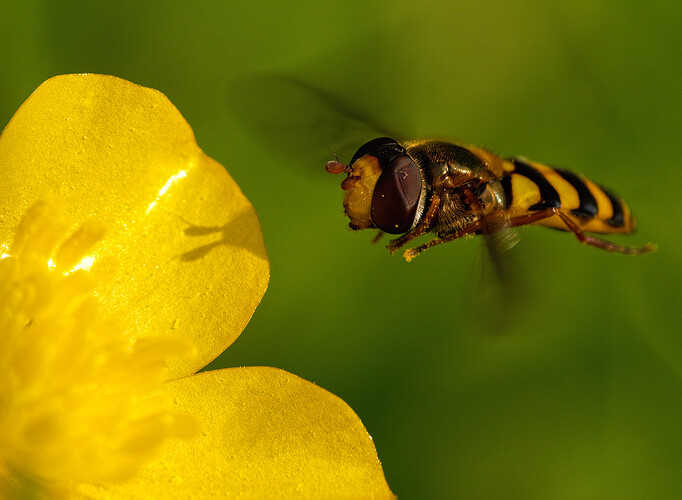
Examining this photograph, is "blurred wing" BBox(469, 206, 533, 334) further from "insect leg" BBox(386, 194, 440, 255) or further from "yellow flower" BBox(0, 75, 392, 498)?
"yellow flower" BBox(0, 75, 392, 498)

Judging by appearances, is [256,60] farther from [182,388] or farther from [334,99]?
[182,388]

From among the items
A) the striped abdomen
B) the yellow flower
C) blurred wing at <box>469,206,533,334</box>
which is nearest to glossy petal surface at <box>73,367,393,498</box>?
the yellow flower

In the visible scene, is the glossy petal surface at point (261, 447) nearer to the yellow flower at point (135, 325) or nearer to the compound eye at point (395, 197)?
the yellow flower at point (135, 325)

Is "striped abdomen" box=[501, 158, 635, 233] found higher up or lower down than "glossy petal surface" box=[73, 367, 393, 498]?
higher up

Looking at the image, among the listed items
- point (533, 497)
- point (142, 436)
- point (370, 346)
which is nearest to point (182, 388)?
point (142, 436)

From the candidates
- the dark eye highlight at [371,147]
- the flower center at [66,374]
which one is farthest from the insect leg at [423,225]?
the flower center at [66,374]

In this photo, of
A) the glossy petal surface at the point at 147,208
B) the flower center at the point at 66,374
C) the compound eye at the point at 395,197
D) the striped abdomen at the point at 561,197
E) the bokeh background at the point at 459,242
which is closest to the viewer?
the flower center at the point at 66,374

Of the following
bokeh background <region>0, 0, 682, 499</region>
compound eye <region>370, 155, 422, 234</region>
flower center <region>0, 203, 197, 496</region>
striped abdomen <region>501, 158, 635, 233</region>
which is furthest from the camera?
bokeh background <region>0, 0, 682, 499</region>
